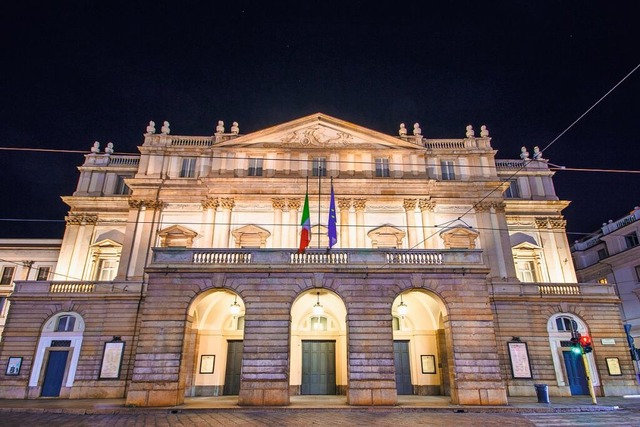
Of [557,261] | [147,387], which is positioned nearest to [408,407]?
[147,387]

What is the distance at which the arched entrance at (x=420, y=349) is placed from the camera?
886 inches

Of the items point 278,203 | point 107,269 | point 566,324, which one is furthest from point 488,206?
point 107,269

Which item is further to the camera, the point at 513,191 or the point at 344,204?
the point at 513,191

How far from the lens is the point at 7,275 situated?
33.9m

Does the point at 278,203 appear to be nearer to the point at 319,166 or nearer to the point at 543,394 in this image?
the point at 319,166

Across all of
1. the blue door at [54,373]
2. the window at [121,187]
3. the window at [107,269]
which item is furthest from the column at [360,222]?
the blue door at [54,373]

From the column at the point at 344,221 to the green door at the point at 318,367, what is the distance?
22.4ft

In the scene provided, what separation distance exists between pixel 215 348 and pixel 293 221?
9.45 meters

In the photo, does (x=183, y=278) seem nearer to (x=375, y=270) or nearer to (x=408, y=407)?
(x=375, y=270)

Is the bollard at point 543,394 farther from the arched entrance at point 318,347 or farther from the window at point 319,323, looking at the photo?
the window at point 319,323

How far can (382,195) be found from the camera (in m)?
28.8

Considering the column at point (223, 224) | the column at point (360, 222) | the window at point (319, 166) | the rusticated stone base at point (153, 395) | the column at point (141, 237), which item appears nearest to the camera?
the rusticated stone base at point (153, 395)

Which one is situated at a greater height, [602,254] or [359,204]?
[359,204]

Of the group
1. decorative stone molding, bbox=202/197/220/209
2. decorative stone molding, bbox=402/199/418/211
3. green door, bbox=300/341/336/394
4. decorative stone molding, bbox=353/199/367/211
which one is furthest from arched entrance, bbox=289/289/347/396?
decorative stone molding, bbox=202/197/220/209
